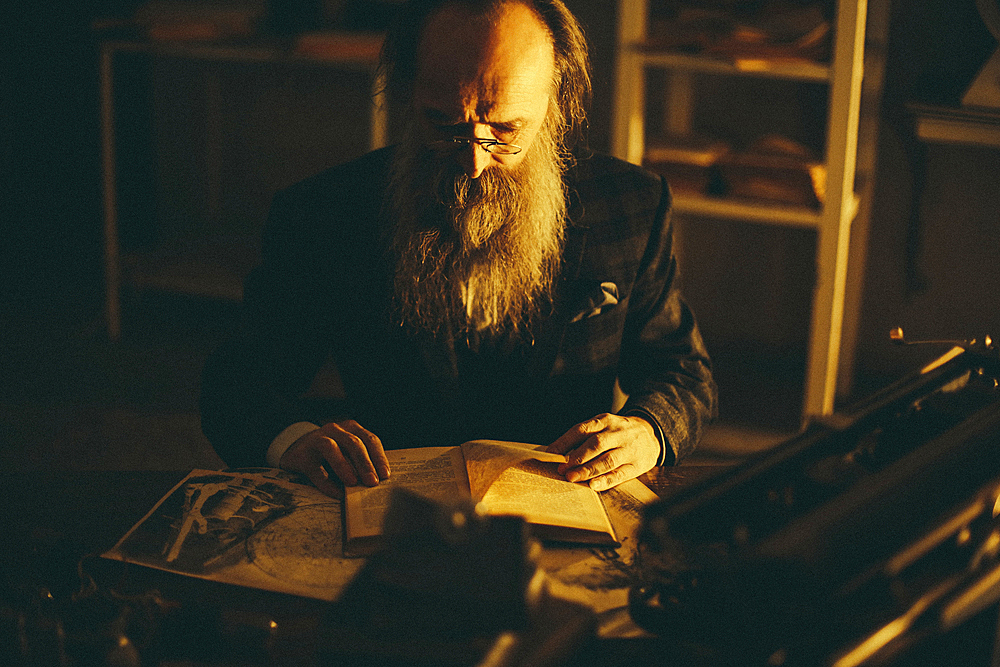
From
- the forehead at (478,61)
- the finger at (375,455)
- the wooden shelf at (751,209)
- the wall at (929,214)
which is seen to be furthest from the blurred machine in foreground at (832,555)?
the wall at (929,214)

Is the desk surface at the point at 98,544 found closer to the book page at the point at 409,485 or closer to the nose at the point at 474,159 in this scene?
the book page at the point at 409,485

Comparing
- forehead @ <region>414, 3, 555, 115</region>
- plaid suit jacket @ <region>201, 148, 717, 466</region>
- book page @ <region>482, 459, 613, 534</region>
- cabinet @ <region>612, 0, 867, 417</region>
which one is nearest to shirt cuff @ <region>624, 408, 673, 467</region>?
plaid suit jacket @ <region>201, 148, 717, 466</region>

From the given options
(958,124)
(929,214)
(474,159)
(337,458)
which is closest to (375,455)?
(337,458)

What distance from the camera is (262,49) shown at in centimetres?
345

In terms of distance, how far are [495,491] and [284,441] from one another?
40 centimetres

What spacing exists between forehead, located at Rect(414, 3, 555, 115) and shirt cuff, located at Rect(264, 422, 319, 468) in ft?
1.85

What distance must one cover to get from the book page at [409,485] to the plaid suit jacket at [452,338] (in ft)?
1.11

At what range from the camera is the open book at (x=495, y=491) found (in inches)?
46.5

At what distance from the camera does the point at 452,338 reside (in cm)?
173

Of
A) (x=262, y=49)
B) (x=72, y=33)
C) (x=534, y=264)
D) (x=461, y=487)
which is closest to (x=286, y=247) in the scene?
(x=534, y=264)

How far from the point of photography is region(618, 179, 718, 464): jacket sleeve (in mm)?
1680

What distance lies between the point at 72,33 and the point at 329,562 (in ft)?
13.1

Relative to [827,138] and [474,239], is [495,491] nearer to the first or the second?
[474,239]

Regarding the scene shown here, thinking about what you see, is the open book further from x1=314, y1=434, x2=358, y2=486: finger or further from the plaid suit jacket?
the plaid suit jacket
